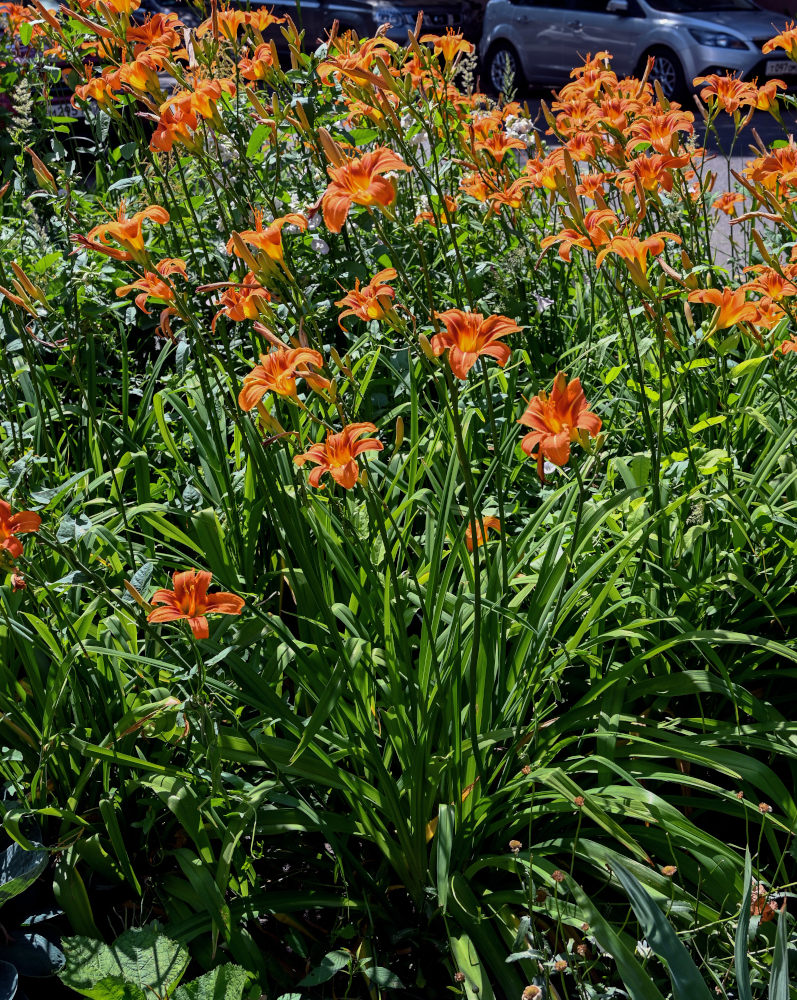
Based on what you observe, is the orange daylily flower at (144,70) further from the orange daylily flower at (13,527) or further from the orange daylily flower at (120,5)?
the orange daylily flower at (13,527)

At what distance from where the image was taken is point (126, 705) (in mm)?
1816

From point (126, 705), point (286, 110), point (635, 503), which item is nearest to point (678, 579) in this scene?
point (635, 503)

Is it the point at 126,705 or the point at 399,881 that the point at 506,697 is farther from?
the point at 126,705

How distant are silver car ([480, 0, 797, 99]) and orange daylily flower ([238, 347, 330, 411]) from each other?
9.04 metres

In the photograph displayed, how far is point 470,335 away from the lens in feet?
4.80

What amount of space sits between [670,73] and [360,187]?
1041 centimetres

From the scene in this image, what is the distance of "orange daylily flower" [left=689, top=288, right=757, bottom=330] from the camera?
6.00ft

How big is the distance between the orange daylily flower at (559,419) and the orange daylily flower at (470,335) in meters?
0.09

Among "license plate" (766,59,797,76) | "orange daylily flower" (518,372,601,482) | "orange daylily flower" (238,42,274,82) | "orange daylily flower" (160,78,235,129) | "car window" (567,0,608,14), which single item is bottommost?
"license plate" (766,59,797,76)

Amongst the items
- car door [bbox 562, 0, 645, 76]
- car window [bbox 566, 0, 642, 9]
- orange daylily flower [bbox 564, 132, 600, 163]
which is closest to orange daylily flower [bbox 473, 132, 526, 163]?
orange daylily flower [bbox 564, 132, 600, 163]

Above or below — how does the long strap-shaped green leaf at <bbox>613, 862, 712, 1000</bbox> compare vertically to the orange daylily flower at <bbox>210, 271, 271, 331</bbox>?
below

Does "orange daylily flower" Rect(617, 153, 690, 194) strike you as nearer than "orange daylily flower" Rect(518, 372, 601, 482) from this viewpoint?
No

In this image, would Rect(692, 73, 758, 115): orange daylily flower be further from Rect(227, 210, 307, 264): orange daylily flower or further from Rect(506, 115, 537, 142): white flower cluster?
Rect(227, 210, 307, 264): orange daylily flower

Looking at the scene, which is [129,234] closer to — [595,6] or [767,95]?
[767,95]
